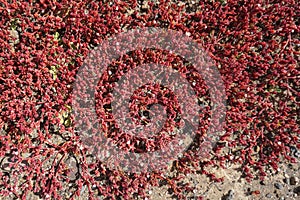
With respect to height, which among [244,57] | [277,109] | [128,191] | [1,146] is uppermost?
[244,57]

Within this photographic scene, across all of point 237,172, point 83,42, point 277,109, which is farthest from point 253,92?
point 83,42

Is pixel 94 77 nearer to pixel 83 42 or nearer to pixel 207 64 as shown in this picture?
pixel 83 42

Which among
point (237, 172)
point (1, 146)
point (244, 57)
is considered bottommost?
point (1, 146)

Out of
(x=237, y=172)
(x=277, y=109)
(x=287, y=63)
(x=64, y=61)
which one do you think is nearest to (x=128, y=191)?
(x=237, y=172)

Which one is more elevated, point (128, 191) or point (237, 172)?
point (237, 172)

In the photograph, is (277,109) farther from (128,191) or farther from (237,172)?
(128,191)

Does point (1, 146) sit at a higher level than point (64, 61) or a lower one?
lower
